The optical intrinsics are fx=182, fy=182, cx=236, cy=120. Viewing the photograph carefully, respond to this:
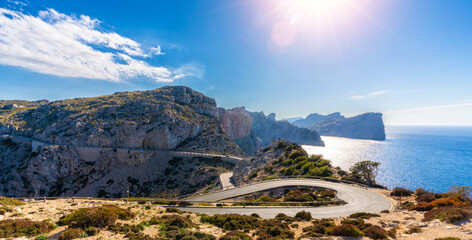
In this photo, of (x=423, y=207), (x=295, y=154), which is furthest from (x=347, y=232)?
(x=295, y=154)

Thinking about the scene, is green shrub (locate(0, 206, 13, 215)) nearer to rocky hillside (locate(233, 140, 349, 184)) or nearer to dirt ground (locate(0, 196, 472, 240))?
dirt ground (locate(0, 196, 472, 240))

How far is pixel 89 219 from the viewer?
1209 centimetres

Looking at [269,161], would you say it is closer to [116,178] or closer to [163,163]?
[163,163]

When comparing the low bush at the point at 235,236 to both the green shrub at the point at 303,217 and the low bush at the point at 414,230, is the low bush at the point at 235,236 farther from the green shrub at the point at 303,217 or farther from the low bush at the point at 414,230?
the low bush at the point at 414,230

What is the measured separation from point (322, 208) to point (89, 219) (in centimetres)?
2258

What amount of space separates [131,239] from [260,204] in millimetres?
16146

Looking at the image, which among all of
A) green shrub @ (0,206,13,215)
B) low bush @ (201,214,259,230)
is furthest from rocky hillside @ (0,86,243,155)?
green shrub @ (0,206,13,215)

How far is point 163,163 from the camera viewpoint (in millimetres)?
67812

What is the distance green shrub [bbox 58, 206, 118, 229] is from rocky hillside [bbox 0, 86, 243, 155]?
213 ft

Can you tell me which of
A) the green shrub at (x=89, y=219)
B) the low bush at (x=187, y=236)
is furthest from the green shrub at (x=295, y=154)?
the green shrub at (x=89, y=219)

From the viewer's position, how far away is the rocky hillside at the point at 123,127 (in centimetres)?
6925

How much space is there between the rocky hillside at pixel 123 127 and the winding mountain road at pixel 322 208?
154ft

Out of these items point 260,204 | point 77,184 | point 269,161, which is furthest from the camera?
point 77,184

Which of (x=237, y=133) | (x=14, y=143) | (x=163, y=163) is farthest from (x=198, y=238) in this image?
(x=237, y=133)
